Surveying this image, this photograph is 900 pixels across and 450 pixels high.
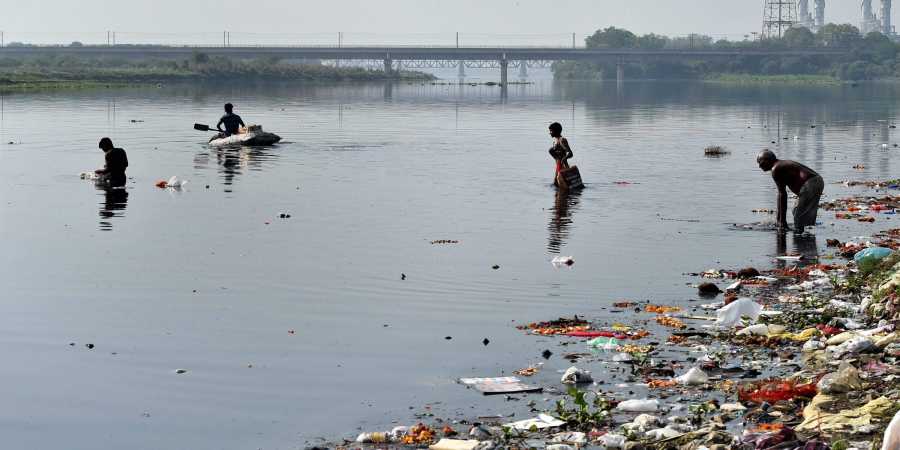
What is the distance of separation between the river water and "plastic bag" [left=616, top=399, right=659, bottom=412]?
2.87 ft

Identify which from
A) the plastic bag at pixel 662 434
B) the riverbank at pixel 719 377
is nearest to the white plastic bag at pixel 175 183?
the riverbank at pixel 719 377

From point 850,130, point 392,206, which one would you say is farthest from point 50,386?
point 850,130

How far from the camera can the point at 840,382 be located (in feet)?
36.5

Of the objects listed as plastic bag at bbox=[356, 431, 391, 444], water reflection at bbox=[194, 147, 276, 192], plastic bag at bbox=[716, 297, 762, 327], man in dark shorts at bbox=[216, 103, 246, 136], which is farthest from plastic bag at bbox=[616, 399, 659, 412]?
man in dark shorts at bbox=[216, 103, 246, 136]

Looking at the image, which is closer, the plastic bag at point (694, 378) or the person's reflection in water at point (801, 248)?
the plastic bag at point (694, 378)

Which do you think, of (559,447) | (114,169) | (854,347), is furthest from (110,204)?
(559,447)

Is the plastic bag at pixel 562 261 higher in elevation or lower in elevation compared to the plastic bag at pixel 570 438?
higher

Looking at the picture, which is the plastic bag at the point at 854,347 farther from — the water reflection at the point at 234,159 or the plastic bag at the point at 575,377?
the water reflection at the point at 234,159

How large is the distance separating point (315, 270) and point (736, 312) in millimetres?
6561

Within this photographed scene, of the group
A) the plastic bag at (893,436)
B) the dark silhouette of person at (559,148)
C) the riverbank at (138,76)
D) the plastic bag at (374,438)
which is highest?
the riverbank at (138,76)

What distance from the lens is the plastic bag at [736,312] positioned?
14.5 metres

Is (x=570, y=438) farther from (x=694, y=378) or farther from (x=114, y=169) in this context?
(x=114, y=169)

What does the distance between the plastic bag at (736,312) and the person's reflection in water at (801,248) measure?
445 centimetres

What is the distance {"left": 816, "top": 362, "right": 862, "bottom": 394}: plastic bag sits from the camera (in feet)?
36.3
